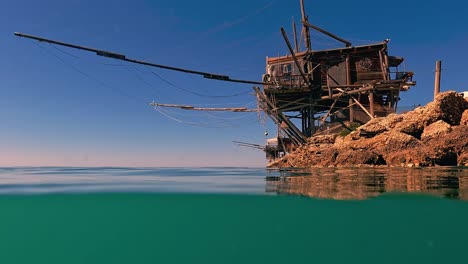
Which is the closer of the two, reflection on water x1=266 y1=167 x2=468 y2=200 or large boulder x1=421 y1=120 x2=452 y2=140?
reflection on water x1=266 y1=167 x2=468 y2=200

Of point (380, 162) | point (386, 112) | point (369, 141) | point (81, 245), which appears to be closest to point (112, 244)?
point (81, 245)

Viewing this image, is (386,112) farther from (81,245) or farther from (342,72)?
(81,245)

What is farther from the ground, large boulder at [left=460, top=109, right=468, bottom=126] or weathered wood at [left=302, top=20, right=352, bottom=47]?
weathered wood at [left=302, top=20, right=352, bottom=47]

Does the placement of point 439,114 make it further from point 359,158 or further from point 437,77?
point 437,77

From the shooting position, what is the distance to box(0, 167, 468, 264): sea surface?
36.1 ft

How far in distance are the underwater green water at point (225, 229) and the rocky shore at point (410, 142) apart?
14.7 ft

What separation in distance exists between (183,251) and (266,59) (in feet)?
89.1

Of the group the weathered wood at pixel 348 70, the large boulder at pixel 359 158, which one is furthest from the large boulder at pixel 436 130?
the weathered wood at pixel 348 70

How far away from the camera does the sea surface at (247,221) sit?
11008 mm

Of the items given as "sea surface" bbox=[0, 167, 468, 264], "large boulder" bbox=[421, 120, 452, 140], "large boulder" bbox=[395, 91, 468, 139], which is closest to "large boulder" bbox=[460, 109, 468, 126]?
"large boulder" bbox=[395, 91, 468, 139]

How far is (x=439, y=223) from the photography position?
12414 mm

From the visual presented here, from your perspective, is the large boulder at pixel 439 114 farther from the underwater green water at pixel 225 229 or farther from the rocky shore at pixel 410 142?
the underwater green water at pixel 225 229

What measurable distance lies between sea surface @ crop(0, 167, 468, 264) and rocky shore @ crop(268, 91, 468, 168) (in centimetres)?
307

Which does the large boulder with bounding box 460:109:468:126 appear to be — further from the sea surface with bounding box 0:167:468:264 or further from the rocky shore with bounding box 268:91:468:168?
the sea surface with bounding box 0:167:468:264
